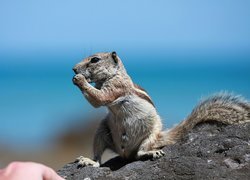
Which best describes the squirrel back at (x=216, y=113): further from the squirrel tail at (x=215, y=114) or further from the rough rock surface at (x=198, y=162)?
the rough rock surface at (x=198, y=162)

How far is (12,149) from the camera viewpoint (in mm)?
21938

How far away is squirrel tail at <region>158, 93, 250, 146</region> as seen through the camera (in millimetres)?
7566

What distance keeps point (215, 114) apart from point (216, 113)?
0.03 metres

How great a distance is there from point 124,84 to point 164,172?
4.55ft

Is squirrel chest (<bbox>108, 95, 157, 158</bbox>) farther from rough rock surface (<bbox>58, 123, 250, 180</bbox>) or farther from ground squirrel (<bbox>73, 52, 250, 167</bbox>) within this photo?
rough rock surface (<bbox>58, 123, 250, 180</bbox>)

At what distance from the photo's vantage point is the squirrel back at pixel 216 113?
7570mm

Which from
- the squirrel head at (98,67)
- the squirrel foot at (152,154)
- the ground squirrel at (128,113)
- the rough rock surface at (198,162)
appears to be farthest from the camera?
the squirrel head at (98,67)

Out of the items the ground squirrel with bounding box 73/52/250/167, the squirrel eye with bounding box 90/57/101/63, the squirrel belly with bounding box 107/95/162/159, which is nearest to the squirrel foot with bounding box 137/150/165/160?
the ground squirrel with bounding box 73/52/250/167

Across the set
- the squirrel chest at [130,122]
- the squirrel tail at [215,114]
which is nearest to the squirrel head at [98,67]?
the squirrel chest at [130,122]

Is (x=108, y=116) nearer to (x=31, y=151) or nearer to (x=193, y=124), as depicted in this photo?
(x=193, y=124)

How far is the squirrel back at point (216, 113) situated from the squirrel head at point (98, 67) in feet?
3.20

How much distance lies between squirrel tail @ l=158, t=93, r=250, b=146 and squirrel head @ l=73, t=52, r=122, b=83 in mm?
962

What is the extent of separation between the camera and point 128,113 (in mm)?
7664

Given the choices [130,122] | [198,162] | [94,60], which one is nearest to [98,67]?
[94,60]
